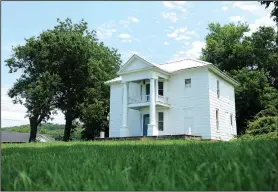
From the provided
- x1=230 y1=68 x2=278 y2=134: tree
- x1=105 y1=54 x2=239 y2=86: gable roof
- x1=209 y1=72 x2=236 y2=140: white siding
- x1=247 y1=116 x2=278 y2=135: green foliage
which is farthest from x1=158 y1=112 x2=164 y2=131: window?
x1=230 y1=68 x2=278 y2=134: tree

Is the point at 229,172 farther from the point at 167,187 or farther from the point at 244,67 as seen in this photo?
the point at 244,67

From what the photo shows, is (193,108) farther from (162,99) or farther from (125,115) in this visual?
(125,115)

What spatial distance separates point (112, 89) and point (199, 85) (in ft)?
30.9

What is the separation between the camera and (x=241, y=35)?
4716cm

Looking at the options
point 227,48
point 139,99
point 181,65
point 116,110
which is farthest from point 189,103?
point 227,48

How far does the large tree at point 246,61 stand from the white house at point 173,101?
228 inches

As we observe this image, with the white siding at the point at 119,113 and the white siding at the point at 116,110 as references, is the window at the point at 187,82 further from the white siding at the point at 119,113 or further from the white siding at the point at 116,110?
the white siding at the point at 116,110

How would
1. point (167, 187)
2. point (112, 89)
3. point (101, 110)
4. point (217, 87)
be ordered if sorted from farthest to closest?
point (101, 110)
point (112, 89)
point (217, 87)
point (167, 187)

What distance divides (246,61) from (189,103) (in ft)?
56.5

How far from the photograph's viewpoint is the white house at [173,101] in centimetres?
2786

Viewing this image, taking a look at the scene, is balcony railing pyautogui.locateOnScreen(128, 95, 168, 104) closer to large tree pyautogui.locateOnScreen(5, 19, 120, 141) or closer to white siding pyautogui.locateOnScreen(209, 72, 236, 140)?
white siding pyautogui.locateOnScreen(209, 72, 236, 140)

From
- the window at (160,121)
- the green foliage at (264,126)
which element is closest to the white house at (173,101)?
the window at (160,121)

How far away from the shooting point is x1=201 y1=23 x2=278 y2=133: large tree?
3747cm

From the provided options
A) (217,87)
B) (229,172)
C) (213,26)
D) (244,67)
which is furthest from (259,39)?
(229,172)
